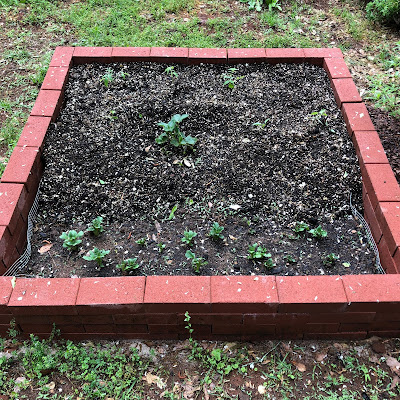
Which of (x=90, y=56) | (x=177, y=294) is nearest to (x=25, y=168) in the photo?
(x=177, y=294)

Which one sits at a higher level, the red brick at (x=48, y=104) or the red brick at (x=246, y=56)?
the red brick at (x=246, y=56)

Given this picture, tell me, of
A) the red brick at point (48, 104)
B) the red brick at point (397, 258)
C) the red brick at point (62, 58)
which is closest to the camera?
the red brick at point (397, 258)

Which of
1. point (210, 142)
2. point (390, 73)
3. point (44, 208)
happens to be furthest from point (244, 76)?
point (44, 208)

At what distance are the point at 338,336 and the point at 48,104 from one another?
9.35 ft

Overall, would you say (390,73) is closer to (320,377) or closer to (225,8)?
(225,8)

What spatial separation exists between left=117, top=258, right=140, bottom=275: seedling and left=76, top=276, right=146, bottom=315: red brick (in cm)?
21

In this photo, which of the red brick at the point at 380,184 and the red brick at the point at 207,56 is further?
the red brick at the point at 207,56

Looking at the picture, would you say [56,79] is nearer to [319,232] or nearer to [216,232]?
[216,232]

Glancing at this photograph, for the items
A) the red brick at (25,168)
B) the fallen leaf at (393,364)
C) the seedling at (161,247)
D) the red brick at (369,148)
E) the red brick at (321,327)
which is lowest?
Result: the fallen leaf at (393,364)

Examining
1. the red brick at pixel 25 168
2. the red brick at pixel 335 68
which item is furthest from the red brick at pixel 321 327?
the red brick at pixel 335 68

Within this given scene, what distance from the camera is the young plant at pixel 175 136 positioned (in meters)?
3.34

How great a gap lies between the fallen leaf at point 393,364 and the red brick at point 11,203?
2.40m

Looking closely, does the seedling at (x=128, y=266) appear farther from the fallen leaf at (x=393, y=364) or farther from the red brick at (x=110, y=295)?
the fallen leaf at (x=393, y=364)

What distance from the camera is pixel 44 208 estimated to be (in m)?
3.09
